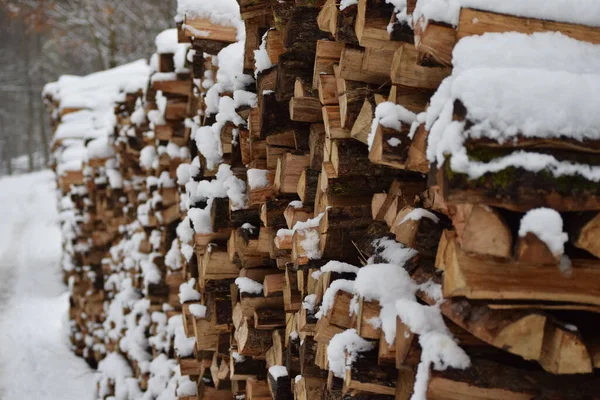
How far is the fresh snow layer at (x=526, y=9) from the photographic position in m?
1.45

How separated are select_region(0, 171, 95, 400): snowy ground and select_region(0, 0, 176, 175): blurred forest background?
5.46 m

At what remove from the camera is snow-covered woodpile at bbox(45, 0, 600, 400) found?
52.7 inches

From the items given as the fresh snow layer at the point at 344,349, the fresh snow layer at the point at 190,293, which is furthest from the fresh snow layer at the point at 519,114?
the fresh snow layer at the point at 190,293

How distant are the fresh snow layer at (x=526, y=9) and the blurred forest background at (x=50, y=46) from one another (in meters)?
16.7

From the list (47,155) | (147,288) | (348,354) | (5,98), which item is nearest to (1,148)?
(5,98)

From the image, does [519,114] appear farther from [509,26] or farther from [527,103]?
[509,26]

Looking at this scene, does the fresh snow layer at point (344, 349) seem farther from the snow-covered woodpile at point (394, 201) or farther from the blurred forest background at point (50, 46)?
the blurred forest background at point (50, 46)

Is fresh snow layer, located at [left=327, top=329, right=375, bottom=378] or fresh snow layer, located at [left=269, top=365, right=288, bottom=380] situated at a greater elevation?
fresh snow layer, located at [left=327, top=329, right=375, bottom=378]

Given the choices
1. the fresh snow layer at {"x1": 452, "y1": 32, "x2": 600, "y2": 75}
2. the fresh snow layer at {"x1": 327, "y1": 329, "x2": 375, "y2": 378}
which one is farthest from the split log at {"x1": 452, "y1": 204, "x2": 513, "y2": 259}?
the fresh snow layer at {"x1": 327, "y1": 329, "x2": 375, "y2": 378}

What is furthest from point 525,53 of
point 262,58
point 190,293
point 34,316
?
point 34,316

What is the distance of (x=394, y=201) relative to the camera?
1863mm

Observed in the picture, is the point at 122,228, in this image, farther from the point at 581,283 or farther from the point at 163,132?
the point at 581,283

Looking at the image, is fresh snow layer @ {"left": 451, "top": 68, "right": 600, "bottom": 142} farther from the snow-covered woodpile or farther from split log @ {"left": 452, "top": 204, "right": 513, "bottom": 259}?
split log @ {"left": 452, "top": 204, "right": 513, "bottom": 259}

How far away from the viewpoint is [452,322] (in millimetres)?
1576
